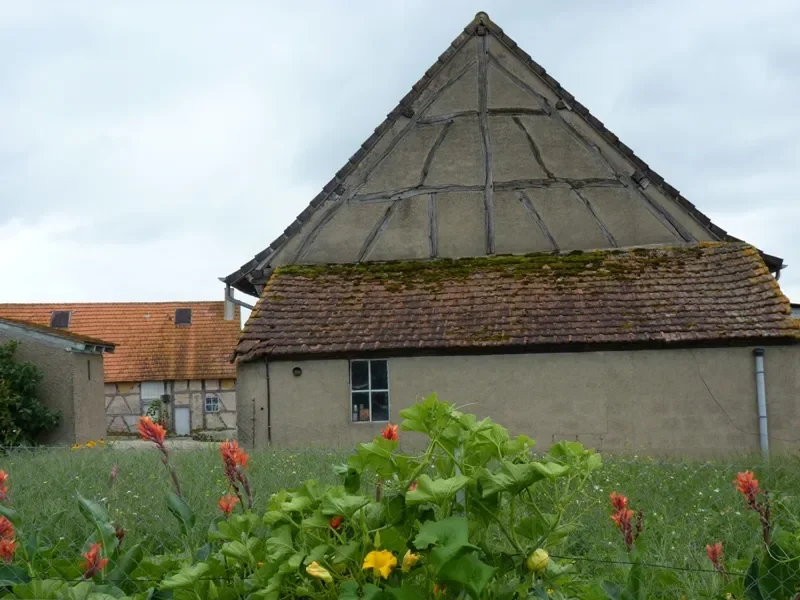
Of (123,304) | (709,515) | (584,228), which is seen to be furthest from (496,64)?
(123,304)

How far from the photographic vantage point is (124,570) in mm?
3365

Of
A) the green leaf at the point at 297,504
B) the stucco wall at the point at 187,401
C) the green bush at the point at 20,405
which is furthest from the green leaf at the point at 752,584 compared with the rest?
the stucco wall at the point at 187,401

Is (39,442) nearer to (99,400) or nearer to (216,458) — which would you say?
(99,400)

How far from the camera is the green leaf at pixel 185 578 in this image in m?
2.83

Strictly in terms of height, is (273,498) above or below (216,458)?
above

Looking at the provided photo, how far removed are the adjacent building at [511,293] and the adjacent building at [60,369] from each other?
3337 mm

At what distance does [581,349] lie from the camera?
43.6 feet

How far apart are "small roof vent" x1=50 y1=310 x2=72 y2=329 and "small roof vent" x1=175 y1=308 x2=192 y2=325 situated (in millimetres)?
4330

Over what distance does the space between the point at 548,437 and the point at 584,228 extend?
4.09m

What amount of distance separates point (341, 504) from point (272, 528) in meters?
0.44

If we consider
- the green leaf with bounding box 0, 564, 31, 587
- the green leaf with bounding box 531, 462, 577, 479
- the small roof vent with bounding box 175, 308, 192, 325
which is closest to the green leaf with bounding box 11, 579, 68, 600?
the green leaf with bounding box 0, 564, 31, 587

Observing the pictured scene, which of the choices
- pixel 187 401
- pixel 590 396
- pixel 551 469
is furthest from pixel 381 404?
pixel 187 401

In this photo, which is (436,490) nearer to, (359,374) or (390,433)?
(390,433)

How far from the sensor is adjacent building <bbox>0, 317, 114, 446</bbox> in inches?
617
